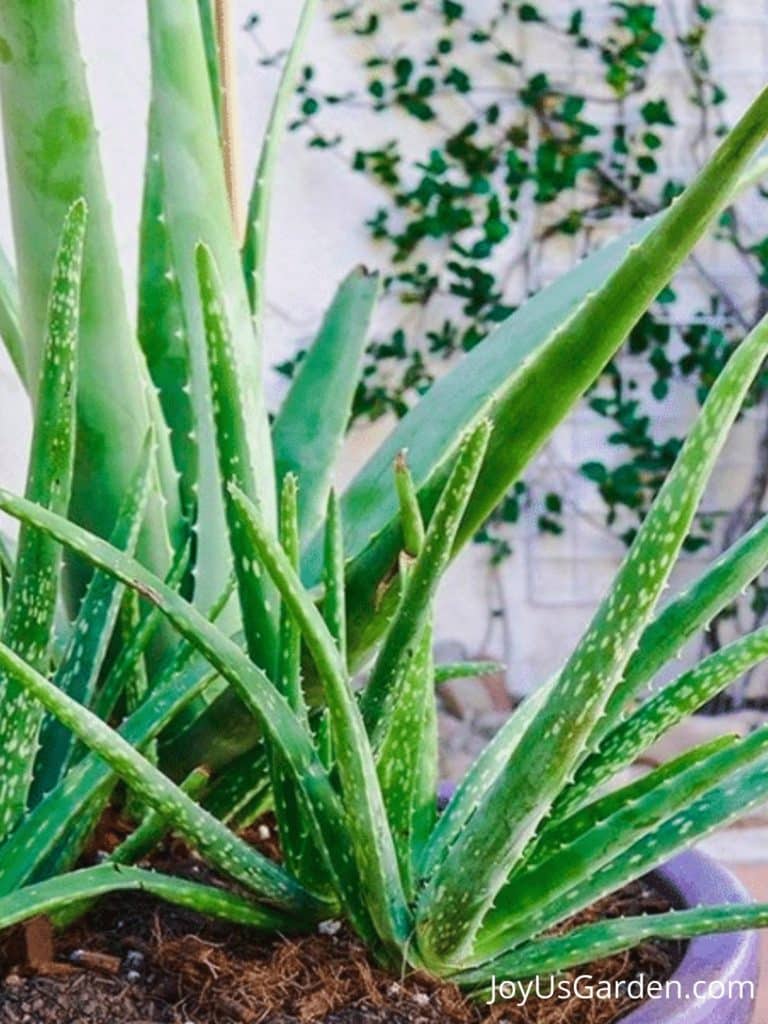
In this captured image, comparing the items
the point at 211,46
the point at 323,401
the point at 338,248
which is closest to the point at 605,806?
the point at 323,401

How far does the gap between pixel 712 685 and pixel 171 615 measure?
0.62ft

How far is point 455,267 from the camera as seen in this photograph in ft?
7.66

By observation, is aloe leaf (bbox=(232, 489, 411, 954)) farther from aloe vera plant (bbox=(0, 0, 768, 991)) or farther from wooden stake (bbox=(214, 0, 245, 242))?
wooden stake (bbox=(214, 0, 245, 242))

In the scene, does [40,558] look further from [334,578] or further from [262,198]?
[262,198]

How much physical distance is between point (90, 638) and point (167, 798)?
0.11 m

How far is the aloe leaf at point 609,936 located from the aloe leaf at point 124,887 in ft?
0.25

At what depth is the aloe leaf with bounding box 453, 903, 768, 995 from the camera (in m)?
0.47

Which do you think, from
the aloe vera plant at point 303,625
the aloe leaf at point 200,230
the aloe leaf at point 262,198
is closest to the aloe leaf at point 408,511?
the aloe vera plant at point 303,625

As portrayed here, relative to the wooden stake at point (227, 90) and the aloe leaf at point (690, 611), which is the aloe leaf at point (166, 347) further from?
the aloe leaf at point (690, 611)

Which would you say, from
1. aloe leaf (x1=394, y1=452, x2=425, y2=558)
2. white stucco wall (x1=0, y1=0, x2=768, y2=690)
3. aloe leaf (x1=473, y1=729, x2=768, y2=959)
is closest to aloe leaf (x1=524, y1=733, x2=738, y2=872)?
aloe leaf (x1=473, y1=729, x2=768, y2=959)

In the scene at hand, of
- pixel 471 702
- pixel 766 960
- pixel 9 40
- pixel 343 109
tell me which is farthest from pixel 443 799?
pixel 343 109

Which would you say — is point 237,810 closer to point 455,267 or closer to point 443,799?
point 443,799

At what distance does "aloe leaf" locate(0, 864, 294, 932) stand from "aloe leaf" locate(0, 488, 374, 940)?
35 millimetres

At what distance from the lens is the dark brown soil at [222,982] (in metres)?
0.49
